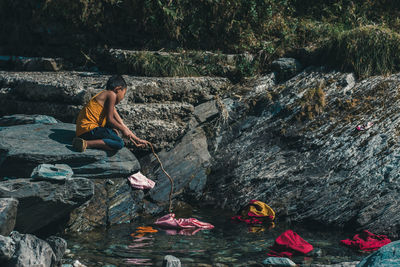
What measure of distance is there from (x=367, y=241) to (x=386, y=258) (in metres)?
2.19

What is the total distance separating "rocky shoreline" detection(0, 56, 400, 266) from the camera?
6.79m

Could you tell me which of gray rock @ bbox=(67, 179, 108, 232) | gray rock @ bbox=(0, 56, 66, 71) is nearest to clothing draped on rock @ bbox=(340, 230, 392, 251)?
gray rock @ bbox=(67, 179, 108, 232)

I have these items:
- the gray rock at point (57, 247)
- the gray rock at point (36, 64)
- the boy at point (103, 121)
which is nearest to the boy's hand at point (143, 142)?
the boy at point (103, 121)

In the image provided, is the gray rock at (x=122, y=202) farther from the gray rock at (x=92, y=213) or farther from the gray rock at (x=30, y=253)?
the gray rock at (x=30, y=253)

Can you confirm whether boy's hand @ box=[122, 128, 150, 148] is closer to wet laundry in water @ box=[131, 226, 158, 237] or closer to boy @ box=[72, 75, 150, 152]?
boy @ box=[72, 75, 150, 152]

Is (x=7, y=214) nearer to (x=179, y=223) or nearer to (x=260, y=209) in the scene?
(x=179, y=223)

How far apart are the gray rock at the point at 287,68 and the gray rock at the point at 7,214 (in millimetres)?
6191

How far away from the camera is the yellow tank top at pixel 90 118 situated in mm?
7234

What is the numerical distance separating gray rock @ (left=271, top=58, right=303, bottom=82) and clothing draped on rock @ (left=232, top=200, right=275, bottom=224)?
10.7 ft

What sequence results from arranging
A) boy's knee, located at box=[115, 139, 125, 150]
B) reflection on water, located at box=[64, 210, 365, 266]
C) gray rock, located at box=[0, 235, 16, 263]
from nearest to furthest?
gray rock, located at box=[0, 235, 16, 263], reflection on water, located at box=[64, 210, 365, 266], boy's knee, located at box=[115, 139, 125, 150]

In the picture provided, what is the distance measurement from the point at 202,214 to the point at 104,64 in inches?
163

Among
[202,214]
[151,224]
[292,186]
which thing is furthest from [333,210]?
[151,224]

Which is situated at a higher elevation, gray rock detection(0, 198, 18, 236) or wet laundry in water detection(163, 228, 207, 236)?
gray rock detection(0, 198, 18, 236)

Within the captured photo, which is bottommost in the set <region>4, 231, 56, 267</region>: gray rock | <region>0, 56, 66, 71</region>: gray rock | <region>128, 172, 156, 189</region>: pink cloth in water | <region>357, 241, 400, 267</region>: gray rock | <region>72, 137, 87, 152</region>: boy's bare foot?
<region>128, 172, 156, 189</region>: pink cloth in water
